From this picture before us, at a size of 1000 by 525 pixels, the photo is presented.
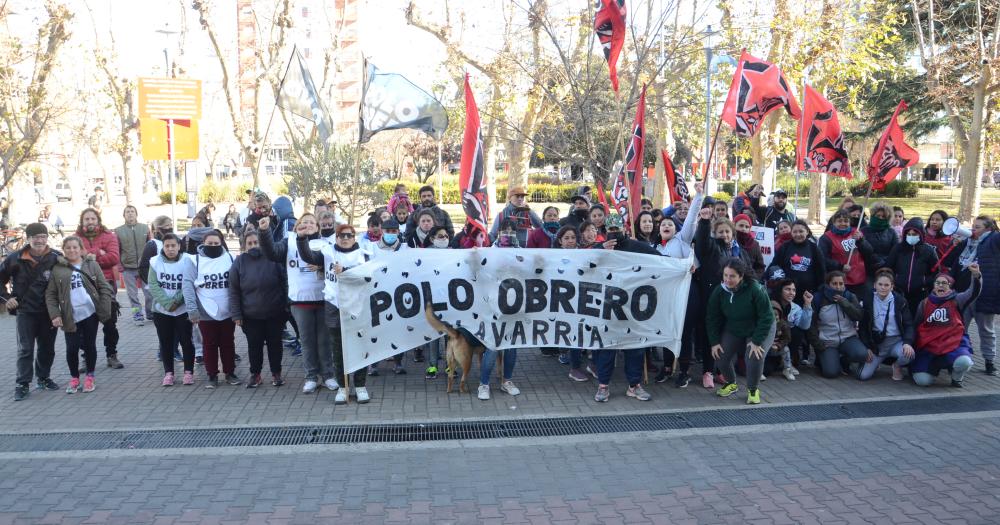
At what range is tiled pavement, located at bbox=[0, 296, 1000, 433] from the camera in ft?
22.0

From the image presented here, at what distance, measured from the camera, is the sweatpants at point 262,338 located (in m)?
7.41

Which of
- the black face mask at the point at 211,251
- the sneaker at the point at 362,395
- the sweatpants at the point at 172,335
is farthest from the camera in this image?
the sweatpants at the point at 172,335

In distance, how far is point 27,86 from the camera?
17.3 m

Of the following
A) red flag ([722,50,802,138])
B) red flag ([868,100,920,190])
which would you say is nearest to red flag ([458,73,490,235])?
red flag ([722,50,802,138])

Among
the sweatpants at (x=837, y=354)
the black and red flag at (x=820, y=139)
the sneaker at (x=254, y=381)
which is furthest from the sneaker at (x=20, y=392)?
the black and red flag at (x=820, y=139)

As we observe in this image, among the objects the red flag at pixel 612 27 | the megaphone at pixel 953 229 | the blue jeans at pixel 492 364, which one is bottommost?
the blue jeans at pixel 492 364

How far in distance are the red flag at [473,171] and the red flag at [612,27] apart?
2338 millimetres

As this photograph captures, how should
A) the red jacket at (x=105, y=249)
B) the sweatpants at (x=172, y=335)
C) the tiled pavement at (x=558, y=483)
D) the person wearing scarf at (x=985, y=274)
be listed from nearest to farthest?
the tiled pavement at (x=558, y=483) → the sweatpants at (x=172, y=335) → the person wearing scarf at (x=985, y=274) → the red jacket at (x=105, y=249)

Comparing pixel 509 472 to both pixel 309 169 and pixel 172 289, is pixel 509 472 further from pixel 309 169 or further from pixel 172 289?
pixel 309 169

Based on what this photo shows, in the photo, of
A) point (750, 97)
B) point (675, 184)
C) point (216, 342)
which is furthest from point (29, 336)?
point (675, 184)

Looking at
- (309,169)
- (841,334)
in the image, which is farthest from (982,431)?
(309,169)

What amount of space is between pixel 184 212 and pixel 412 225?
3370 centimetres

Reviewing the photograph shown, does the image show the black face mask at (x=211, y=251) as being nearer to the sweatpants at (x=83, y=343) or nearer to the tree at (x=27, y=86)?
the sweatpants at (x=83, y=343)

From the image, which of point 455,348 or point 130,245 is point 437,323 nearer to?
point 455,348
